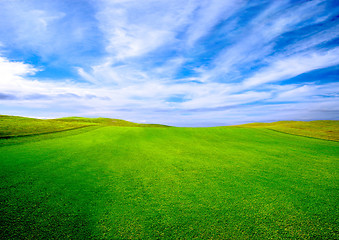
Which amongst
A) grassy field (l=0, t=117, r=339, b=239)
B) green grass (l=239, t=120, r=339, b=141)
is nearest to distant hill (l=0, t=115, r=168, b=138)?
grassy field (l=0, t=117, r=339, b=239)

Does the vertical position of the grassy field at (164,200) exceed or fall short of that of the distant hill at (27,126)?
it falls short

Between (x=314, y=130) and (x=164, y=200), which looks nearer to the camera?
(x=164, y=200)

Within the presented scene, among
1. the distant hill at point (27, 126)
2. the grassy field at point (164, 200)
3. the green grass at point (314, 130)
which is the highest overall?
the distant hill at point (27, 126)

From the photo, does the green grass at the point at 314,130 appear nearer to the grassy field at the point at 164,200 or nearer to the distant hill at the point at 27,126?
the grassy field at the point at 164,200

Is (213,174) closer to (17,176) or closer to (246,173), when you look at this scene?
(246,173)

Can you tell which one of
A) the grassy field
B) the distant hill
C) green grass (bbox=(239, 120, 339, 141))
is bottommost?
the grassy field

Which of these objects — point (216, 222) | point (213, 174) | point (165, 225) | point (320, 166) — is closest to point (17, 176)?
point (165, 225)

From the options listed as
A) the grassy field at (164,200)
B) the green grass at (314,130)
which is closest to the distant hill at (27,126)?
the grassy field at (164,200)

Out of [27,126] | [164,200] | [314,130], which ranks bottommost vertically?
[164,200]

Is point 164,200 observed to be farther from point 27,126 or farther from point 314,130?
point 314,130

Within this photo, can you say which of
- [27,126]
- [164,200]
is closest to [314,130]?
[164,200]

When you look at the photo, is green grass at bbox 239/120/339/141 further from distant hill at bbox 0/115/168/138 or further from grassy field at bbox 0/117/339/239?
distant hill at bbox 0/115/168/138

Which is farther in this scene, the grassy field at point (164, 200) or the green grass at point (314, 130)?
the green grass at point (314, 130)

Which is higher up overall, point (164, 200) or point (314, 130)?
point (314, 130)
